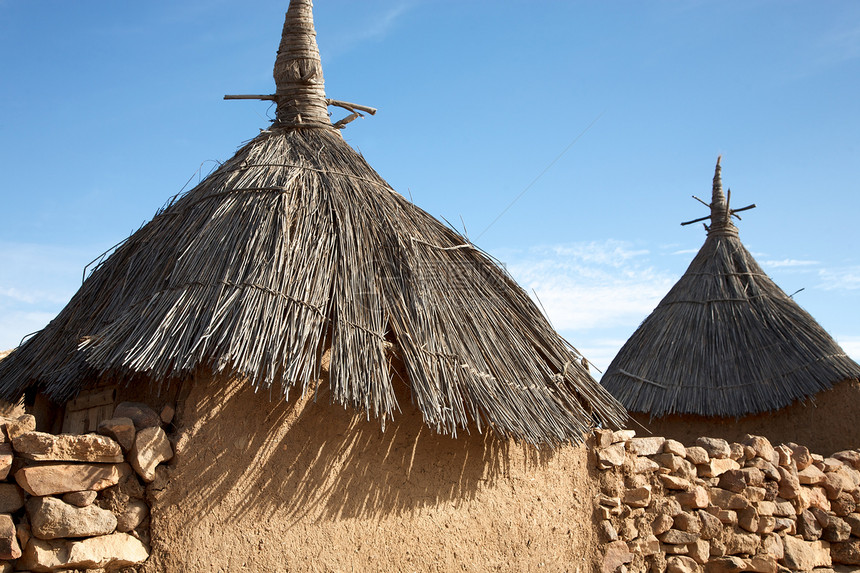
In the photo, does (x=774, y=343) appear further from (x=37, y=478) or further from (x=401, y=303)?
(x=37, y=478)

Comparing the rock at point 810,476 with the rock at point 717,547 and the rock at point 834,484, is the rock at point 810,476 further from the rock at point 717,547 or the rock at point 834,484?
the rock at point 717,547

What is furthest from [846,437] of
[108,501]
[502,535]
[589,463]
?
[108,501]

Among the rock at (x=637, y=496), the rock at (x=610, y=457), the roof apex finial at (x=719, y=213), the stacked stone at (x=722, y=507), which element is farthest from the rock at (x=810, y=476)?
the roof apex finial at (x=719, y=213)

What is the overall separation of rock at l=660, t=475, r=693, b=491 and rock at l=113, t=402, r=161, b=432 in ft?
13.7

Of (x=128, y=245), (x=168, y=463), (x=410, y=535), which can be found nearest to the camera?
(x=168, y=463)

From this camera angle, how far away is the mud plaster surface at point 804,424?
28.9ft

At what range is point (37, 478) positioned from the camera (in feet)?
12.4

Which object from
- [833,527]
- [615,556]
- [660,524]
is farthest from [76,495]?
[833,527]

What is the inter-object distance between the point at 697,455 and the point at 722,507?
53 cm

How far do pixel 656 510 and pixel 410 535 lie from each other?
8.31 ft

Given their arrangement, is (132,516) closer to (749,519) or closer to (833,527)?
(749,519)

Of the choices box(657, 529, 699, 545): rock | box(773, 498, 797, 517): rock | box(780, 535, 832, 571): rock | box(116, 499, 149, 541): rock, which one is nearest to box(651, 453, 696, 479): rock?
box(657, 529, 699, 545): rock

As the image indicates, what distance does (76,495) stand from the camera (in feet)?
12.7

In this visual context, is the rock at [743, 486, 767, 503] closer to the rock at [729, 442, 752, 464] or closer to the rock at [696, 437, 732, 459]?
the rock at [729, 442, 752, 464]
